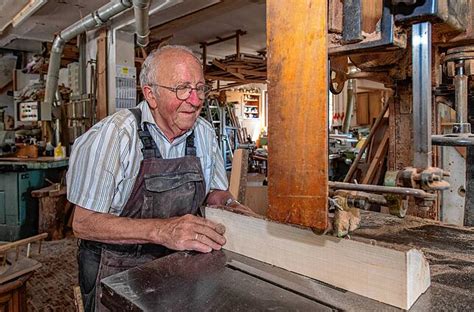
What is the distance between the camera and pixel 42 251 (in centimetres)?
377

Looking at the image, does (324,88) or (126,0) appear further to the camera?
(126,0)

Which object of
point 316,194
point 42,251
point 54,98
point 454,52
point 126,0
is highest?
point 126,0

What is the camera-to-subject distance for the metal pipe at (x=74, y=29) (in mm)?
3217

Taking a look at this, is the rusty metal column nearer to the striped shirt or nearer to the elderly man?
the elderly man

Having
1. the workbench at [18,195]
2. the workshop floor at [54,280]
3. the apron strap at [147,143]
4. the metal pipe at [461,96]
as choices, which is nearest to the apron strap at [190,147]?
the apron strap at [147,143]

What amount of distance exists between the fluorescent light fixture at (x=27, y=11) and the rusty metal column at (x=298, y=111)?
359 cm

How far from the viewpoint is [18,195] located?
409 cm

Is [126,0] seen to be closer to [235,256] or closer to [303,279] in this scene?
[235,256]

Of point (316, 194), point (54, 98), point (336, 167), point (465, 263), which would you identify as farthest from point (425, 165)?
point (54, 98)

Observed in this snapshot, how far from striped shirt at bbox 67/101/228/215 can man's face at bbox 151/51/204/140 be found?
78 millimetres

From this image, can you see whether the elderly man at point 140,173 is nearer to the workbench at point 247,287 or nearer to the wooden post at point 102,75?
the workbench at point 247,287

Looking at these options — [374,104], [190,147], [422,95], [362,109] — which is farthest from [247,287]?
[362,109]

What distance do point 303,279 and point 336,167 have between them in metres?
4.11

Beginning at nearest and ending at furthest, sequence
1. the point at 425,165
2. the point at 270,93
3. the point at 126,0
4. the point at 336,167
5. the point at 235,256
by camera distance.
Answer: the point at 425,165 → the point at 270,93 → the point at 235,256 → the point at 126,0 → the point at 336,167
